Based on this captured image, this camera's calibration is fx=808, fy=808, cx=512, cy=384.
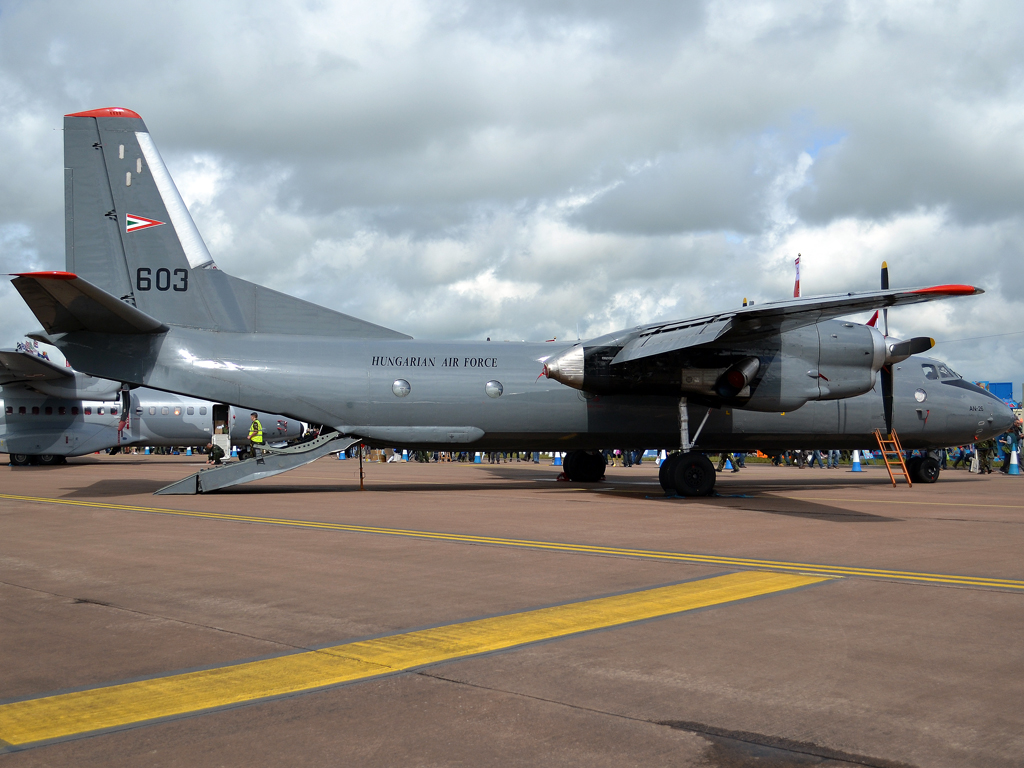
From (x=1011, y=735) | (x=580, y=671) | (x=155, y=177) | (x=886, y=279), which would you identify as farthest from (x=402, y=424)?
(x=1011, y=735)

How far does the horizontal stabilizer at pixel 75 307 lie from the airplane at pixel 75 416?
59.3 feet

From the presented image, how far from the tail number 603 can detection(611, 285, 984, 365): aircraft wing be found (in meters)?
9.88

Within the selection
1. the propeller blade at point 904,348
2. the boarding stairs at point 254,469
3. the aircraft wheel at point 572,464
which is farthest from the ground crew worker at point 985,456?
the boarding stairs at point 254,469

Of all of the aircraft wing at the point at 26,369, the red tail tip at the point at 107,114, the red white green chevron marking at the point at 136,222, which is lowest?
the aircraft wing at the point at 26,369

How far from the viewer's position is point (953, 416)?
2172 centimetres

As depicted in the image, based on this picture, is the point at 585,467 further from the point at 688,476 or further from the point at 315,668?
the point at 315,668

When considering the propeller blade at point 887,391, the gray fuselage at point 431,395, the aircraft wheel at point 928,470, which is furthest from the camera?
the aircraft wheel at point 928,470

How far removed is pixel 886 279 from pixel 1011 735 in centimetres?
1628

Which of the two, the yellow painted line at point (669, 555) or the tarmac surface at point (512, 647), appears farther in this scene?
the yellow painted line at point (669, 555)

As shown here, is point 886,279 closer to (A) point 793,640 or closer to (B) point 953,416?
(B) point 953,416

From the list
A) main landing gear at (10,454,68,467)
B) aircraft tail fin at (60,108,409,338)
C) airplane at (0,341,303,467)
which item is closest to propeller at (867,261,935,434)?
aircraft tail fin at (60,108,409,338)

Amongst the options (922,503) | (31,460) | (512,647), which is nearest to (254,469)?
(512,647)

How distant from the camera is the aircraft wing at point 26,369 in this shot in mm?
31875

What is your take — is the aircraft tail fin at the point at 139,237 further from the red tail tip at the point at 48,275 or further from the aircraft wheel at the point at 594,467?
the aircraft wheel at the point at 594,467
